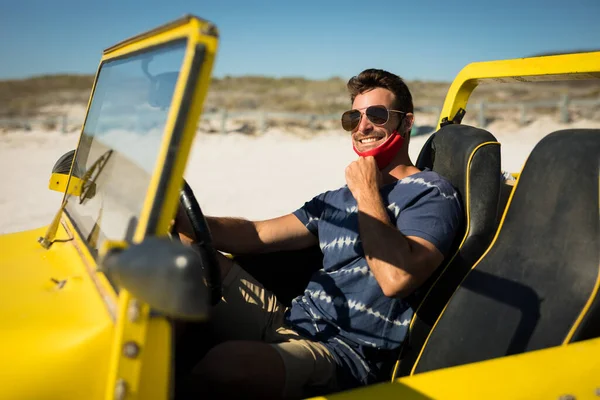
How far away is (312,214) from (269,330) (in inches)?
27.0

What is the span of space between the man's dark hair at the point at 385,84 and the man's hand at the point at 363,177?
38cm

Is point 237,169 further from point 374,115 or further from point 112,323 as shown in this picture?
point 112,323

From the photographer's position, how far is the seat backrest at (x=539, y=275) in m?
1.78

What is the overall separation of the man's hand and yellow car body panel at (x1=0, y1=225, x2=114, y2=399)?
108cm

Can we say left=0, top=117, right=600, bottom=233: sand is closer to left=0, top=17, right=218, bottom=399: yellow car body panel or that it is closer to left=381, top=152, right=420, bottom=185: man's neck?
left=381, top=152, right=420, bottom=185: man's neck

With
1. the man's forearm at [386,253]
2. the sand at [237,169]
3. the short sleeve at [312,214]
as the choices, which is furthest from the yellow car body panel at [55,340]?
the sand at [237,169]

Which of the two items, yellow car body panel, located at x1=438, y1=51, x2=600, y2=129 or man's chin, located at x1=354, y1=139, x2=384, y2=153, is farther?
man's chin, located at x1=354, y1=139, x2=384, y2=153

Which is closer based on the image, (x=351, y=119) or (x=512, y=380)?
(x=512, y=380)

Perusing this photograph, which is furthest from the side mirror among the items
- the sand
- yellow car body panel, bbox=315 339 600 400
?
the sand

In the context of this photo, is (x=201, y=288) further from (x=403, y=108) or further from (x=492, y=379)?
(x=403, y=108)

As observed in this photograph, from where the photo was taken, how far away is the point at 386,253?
195cm

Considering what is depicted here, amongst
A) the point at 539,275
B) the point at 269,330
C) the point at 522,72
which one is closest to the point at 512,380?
the point at 539,275

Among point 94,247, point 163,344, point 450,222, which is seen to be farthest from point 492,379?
point 94,247

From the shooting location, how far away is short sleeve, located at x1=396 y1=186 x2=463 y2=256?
6.77 feet
